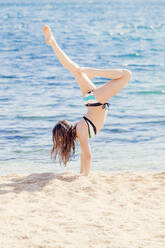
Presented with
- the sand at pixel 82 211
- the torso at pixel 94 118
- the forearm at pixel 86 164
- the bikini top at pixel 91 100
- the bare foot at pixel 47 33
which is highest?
the bare foot at pixel 47 33

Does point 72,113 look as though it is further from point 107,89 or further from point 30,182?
point 30,182

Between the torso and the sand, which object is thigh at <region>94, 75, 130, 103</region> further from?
the sand

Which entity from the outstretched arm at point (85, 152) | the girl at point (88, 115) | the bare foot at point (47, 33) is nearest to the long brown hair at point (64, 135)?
the girl at point (88, 115)

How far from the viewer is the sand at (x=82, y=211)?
4352 millimetres

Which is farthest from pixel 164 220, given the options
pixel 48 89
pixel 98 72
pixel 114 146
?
pixel 48 89

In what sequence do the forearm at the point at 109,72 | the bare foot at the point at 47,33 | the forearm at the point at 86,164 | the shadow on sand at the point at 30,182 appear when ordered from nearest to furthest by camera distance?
1. the shadow on sand at the point at 30,182
2. the forearm at the point at 109,72
3. the forearm at the point at 86,164
4. the bare foot at the point at 47,33

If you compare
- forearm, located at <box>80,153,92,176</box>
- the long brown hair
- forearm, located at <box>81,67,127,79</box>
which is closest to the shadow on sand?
forearm, located at <box>80,153,92,176</box>

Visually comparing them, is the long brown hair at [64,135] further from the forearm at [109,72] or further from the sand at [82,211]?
the forearm at [109,72]

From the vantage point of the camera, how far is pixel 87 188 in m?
5.90

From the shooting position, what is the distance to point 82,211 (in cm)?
515

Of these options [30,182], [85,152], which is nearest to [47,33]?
[85,152]

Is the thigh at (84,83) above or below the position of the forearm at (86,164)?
above

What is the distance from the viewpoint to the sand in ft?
14.3

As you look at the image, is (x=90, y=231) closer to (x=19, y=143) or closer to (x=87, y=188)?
(x=87, y=188)
